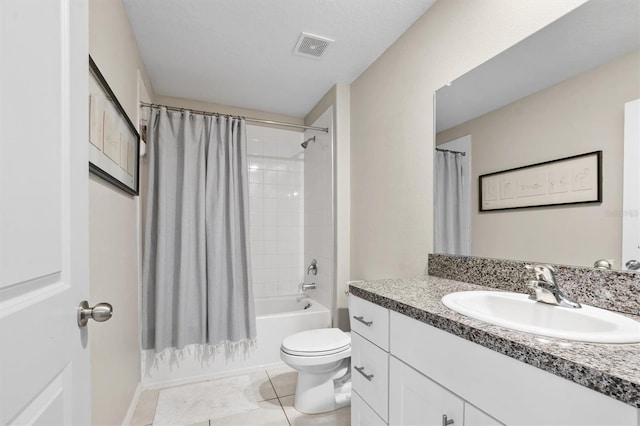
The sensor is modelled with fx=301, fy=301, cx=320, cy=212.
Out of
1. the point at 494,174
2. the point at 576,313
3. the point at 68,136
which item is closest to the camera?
the point at 68,136

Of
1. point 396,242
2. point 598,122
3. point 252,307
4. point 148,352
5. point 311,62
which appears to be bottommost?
point 148,352

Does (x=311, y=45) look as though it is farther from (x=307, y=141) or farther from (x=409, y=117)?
(x=307, y=141)

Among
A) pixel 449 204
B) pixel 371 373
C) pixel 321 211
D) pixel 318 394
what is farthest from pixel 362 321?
pixel 321 211

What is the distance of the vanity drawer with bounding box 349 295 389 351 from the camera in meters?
1.14

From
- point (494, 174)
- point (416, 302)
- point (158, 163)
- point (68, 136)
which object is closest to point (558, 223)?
point (494, 174)

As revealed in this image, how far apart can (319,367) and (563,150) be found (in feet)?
5.26

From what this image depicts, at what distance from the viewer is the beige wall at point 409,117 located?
4.33ft

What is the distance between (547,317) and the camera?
0.97 metres

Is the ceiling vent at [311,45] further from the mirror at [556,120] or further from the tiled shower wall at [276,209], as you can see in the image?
the tiled shower wall at [276,209]

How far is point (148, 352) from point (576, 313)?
97.1 inches

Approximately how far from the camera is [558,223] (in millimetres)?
1086

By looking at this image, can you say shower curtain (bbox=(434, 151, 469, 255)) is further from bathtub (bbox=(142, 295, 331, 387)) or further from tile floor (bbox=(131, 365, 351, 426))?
bathtub (bbox=(142, 295, 331, 387))

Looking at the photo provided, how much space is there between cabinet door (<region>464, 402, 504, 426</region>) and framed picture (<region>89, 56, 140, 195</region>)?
A: 1419 millimetres

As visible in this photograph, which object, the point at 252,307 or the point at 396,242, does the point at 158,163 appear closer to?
the point at 252,307
